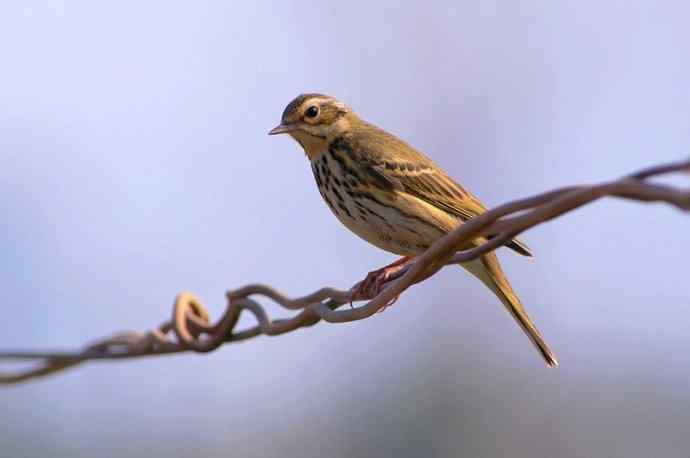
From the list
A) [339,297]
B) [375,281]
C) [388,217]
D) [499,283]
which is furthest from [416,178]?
[339,297]

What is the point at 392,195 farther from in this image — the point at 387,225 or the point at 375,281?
the point at 375,281

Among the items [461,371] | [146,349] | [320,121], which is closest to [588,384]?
[461,371]

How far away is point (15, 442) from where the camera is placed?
48.1ft

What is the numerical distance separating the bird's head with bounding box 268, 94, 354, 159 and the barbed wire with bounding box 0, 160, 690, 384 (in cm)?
207

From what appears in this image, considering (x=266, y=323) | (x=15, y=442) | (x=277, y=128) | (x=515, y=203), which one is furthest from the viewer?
(x=15, y=442)

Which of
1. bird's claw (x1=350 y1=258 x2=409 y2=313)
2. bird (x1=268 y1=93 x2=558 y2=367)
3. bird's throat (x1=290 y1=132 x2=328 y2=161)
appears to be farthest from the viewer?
bird's throat (x1=290 y1=132 x2=328 y2=161)

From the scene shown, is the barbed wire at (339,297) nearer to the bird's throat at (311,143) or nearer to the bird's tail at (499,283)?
the bird's tail at (499,283)

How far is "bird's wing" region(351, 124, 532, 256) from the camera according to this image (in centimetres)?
695

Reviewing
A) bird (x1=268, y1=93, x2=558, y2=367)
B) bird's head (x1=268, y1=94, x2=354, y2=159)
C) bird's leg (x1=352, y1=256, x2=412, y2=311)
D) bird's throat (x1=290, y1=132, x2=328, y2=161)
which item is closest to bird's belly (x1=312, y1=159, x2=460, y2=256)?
bird (x1=268, y1=93, x2=558, y2=367)

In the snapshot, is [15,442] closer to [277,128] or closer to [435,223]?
[277,128]

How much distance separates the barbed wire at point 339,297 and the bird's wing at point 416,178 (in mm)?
1304

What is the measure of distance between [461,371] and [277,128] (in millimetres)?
11416

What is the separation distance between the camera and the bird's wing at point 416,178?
695 centimetres

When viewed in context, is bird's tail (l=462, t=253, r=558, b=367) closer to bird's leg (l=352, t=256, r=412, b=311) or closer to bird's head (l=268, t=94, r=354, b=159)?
bird's leg (l=352, t=256, r=412, b=311)
